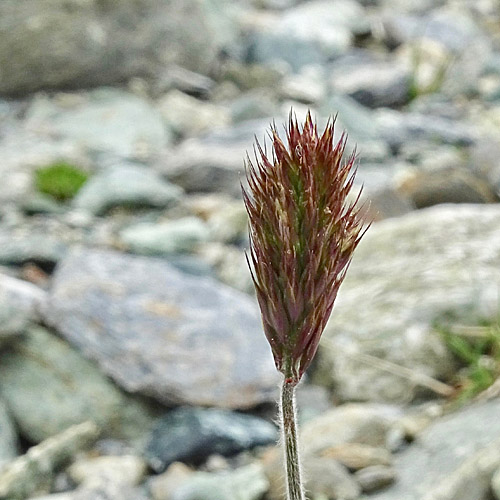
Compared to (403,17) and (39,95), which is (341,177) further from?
(403,17)

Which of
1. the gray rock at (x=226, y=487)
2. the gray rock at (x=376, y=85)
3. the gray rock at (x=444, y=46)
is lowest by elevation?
the gray rock at (x=226, y=487)

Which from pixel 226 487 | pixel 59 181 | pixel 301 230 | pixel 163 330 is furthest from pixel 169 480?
pixel 59 181

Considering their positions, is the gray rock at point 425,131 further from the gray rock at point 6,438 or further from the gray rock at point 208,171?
the gray rock at point 6,438

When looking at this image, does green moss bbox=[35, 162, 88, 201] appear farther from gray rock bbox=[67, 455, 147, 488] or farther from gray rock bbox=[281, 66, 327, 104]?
gray rock bbox=[281, 66, 327, 104]

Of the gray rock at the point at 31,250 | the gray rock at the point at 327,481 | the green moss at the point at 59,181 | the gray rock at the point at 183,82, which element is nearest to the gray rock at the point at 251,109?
the gray rock at the point at 183,82

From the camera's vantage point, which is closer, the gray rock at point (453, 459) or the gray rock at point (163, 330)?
the gray rock at point (453, 459)

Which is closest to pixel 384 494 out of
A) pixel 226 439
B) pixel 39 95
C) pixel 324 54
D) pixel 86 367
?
pixel 226 439

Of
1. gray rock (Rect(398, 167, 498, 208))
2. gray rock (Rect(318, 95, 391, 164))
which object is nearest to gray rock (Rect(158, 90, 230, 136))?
gray rock (Rect(318, 95, 391, 164))
